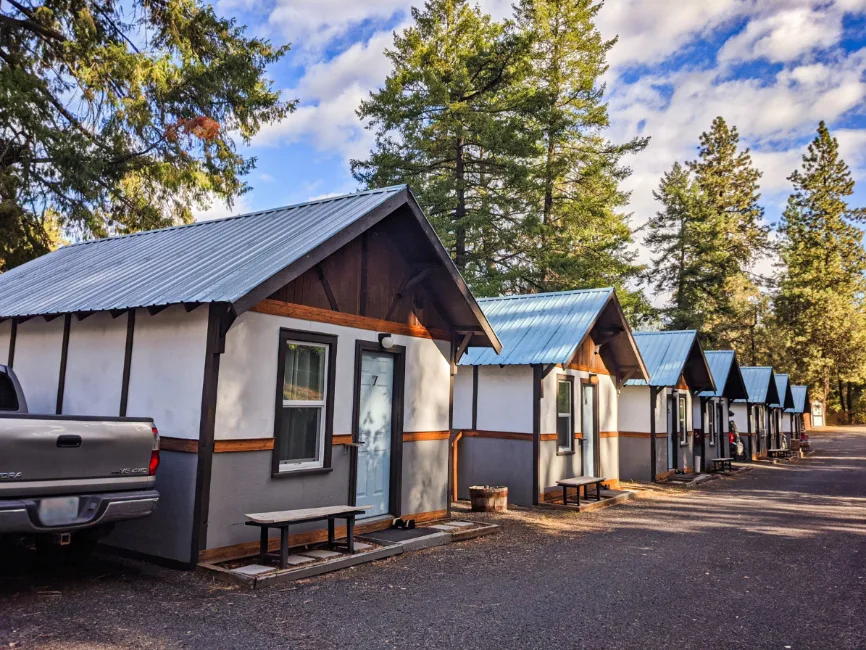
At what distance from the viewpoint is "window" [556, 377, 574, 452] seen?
14.4 m

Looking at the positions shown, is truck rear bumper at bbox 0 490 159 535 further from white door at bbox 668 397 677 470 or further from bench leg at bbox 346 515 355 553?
white door at bbox 668 397 677 470

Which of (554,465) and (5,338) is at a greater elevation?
(5,338)

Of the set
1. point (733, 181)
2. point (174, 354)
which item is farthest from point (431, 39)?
point (733, 181)

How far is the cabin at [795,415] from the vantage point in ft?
137

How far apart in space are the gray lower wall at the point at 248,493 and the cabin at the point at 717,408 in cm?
1753

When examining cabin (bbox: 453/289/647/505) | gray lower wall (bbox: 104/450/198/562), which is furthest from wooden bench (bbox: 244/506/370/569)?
cabin (bbox: 453/289/647/505)

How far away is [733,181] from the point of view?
51.8 meters

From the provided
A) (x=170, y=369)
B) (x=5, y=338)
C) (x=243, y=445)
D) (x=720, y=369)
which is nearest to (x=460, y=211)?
(x=720, y=369)

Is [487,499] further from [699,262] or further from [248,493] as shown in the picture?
[699,262]

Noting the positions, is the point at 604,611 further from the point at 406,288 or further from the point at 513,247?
the point at 513,247

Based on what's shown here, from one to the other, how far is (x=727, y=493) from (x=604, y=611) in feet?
41.5

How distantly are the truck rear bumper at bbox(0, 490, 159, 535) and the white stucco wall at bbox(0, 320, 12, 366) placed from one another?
15.2ft

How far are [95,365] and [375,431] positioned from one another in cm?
373

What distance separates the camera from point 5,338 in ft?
31.0
